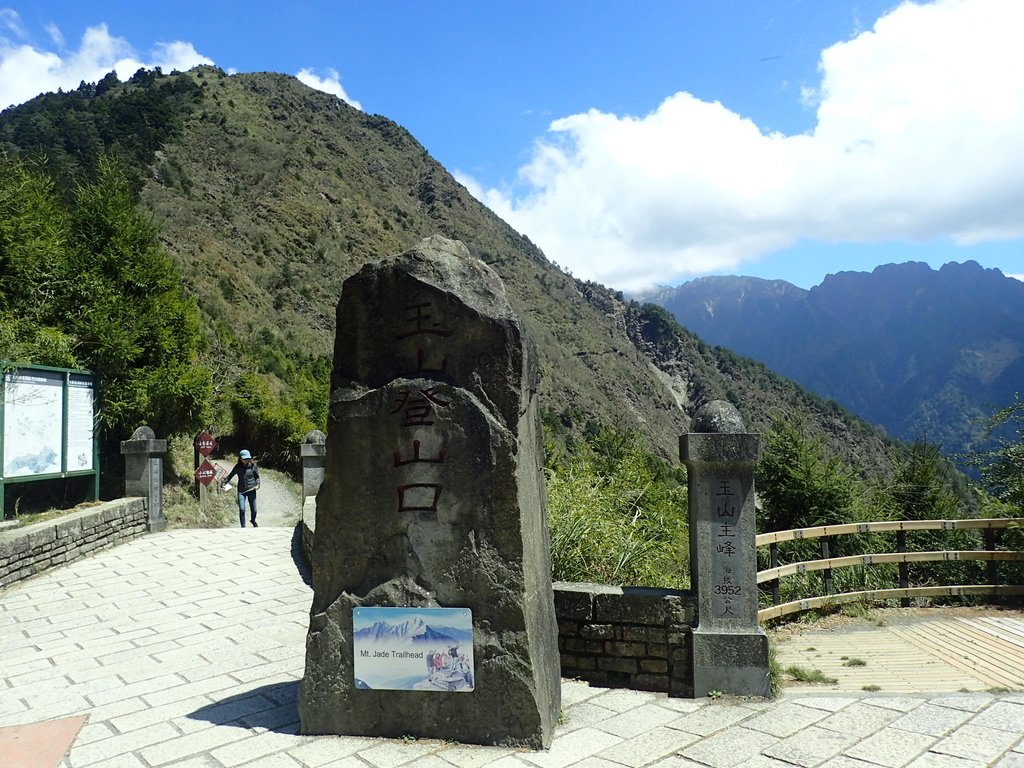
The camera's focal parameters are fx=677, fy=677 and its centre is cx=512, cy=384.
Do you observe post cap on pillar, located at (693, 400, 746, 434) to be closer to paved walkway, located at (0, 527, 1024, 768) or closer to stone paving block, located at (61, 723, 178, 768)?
paved walkway, located at (0, 527, 1024, 768)

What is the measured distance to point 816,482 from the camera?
10094mm

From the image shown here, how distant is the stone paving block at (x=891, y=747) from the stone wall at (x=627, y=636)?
119 cm

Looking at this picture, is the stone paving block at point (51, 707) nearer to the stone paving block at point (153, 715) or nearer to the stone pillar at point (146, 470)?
the stone paving block at point (153, 715)

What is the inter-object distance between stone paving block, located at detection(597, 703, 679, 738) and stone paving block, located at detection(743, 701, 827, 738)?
0.49 meters

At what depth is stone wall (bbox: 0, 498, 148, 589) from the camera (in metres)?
8.21

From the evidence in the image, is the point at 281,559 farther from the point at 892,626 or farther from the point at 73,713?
the point at 892,626

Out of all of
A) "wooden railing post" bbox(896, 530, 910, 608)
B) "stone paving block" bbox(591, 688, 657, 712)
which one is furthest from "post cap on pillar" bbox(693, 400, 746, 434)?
"wooden railing post" bbox(896, 530, 910, 608)

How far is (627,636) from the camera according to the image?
4.83 metres

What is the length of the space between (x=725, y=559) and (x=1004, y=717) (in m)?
1.79

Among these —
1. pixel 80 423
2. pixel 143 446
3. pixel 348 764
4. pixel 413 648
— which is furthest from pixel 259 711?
pixel 80 423

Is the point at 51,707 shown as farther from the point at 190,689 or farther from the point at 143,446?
the point at 143,446

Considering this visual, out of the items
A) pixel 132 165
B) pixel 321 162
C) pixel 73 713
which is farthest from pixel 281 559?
pixel 321 162

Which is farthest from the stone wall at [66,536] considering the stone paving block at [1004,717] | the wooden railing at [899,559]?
the stone paving block at [1004,717]

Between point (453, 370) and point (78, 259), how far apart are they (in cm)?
1359
